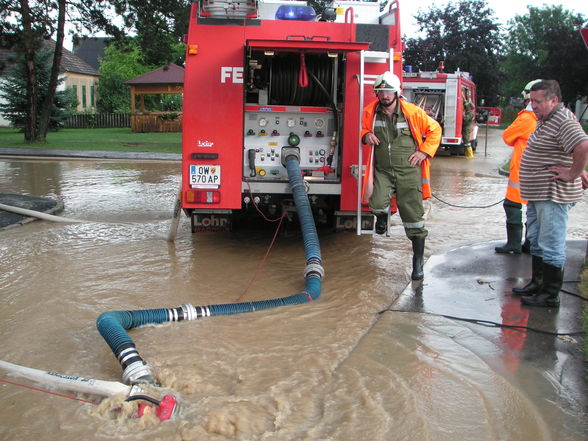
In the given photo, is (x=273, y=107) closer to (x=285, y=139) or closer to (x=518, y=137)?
(x=285, y=139)

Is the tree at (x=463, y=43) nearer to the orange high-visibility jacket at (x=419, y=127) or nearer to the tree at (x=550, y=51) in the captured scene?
the tree at (x=550, y=51)

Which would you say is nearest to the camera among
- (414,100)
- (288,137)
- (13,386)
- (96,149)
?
(13,386)

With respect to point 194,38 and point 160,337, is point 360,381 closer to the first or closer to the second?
point 160,337

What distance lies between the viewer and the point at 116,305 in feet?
18.1

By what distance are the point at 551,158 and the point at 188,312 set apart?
132 inches

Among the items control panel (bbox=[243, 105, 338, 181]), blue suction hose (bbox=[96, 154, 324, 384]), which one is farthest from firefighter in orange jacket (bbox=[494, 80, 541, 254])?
blue suction hose (bbox=[96, 154, 324, 384])

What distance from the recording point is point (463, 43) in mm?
43688

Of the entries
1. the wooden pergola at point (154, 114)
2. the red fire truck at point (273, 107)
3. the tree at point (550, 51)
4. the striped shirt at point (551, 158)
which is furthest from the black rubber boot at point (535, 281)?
the wooden pergola at point (154, 114)

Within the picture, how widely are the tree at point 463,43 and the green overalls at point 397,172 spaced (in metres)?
39.1

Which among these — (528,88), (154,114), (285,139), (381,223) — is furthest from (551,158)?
(154,114)

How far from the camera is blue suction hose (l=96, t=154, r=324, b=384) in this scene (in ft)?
12.8

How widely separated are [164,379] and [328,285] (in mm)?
2628

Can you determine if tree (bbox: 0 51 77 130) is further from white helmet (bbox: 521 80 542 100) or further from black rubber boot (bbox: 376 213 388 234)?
white helmet (bbox: 521 80 542 100)

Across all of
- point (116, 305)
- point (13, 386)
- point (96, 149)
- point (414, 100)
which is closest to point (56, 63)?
point (96, 149)
